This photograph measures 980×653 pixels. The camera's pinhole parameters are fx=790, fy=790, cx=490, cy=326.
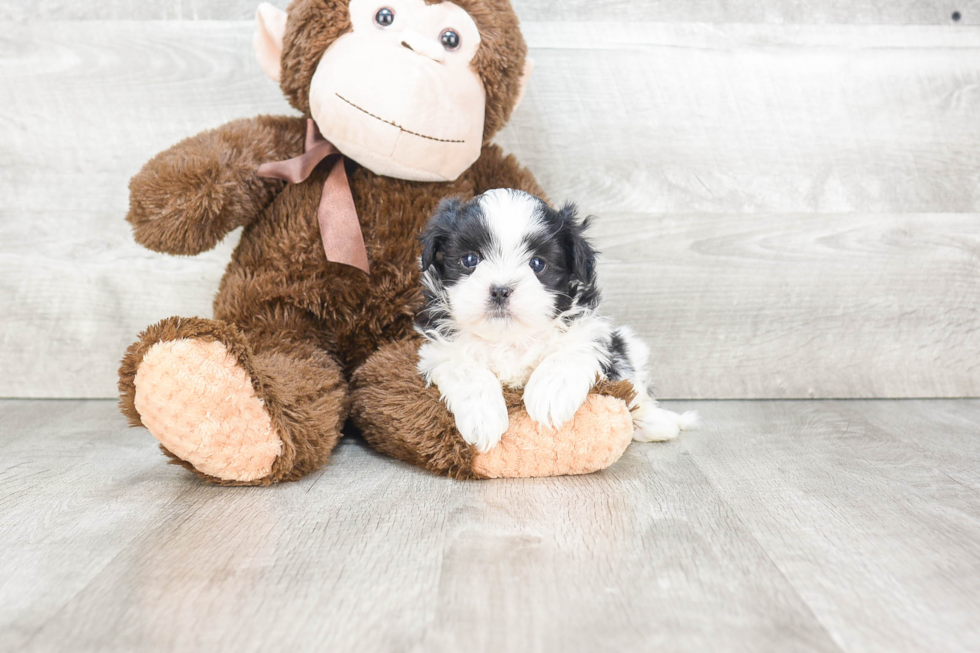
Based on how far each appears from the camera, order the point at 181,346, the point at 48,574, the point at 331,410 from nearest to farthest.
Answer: the point at 48,574
the point at 181,346
the point at 331,410

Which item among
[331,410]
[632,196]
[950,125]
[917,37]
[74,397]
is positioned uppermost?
[917,37]

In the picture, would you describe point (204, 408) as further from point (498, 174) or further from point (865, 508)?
point (865, 508)

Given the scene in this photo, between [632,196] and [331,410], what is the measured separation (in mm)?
1048

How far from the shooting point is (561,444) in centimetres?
142

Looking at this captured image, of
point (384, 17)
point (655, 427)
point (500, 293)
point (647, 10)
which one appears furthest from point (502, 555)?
point (647, 10)

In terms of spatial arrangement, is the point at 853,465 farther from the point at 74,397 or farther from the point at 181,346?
the point at 74,397

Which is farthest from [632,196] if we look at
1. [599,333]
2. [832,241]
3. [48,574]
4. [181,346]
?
[48,574]

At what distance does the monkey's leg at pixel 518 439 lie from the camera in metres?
1.42

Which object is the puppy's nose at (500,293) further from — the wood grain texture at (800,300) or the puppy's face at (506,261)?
the wood grain texture at (800,300)

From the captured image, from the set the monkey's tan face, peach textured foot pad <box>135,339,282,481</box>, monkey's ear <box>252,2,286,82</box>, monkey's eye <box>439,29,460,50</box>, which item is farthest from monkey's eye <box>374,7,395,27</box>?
peach textured foot pad <box>135,339,282,481</box>

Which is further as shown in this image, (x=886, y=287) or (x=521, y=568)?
(x=886, y=287)

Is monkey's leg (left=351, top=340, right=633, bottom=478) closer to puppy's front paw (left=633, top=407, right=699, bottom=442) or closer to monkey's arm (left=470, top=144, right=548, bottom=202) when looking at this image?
puppy's front paw (left=633, top=407, right=699, bottom=442)

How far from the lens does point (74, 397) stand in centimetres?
216

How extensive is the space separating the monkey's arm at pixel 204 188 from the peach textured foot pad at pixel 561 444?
28.8 inches
